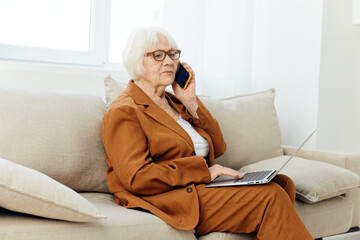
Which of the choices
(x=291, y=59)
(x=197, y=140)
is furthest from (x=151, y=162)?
(x=291, y=59)

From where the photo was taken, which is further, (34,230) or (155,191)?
(155,191)

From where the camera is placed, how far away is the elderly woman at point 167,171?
1.63 meters

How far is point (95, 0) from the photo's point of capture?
284 centimetres

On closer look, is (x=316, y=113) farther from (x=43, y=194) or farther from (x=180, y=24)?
(x=43, y=194)

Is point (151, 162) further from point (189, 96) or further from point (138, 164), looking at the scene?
point (189, 96)

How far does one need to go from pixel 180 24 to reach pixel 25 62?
955mm

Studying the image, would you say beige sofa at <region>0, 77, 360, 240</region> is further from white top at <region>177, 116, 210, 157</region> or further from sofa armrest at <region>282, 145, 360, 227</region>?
white top at <region>177, 116, 210, 157</region>

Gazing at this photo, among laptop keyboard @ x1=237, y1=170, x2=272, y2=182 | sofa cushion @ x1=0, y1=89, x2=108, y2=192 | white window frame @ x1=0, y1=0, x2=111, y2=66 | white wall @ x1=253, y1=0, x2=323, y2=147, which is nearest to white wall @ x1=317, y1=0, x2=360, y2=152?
white wall @ x1=253, y1=0, x2=323, y2=147

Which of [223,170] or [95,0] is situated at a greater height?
[95,0]

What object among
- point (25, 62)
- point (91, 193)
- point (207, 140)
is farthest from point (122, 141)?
point (25, 62)

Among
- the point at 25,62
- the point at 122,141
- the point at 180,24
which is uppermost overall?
the point at 180,24

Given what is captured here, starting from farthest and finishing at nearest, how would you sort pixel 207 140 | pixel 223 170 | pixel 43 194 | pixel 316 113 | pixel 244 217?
pixel 316 113 < pixel 207 140 < pixel 223 170 < pixel 244 217 < pixel 43 194

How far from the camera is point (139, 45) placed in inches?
78.7

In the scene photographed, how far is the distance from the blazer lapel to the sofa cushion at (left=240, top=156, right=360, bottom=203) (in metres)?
0.53
